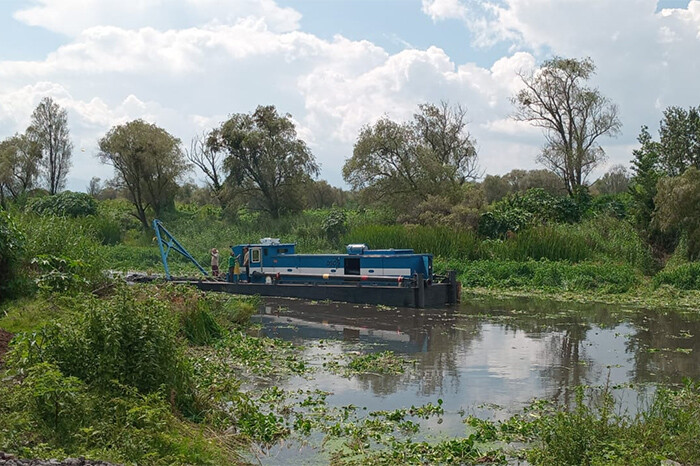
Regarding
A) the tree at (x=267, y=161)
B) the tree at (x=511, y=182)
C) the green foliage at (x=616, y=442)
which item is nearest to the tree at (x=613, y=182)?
the tree at (x=511, y=182)

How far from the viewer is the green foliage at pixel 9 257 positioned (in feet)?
43.6

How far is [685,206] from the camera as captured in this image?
2384 centimetres

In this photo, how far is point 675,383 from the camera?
1080 cm

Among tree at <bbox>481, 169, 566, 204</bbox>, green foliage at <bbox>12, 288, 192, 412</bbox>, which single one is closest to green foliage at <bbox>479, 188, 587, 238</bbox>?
tree at <bbox>481, 169, 566, 204</bbox>

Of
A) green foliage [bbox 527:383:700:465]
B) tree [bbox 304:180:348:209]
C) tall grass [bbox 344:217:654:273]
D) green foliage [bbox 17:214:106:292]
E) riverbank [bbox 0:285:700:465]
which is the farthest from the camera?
tree [bbox 304:180:348:209]

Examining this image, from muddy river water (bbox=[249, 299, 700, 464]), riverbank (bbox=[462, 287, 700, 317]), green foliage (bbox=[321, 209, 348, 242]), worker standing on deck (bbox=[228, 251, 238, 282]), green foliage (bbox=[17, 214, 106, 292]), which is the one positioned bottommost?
Result: muddy river water (bbox=[249, 299, 700, 464])

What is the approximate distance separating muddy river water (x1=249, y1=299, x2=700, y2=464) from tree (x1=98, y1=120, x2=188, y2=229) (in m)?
23.1

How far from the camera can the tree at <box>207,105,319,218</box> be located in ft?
130

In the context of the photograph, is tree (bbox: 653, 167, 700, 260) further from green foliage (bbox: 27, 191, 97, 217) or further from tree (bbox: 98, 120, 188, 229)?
green foliage (bbox: 27, 191, 97, 217)

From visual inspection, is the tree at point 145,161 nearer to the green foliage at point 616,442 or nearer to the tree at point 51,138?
the tree at point 51,138

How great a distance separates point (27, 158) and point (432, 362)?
145 ft

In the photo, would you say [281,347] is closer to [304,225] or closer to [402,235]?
[402,235]

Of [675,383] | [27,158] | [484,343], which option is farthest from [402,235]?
[27,158]

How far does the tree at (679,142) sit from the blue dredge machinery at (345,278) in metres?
17.2
